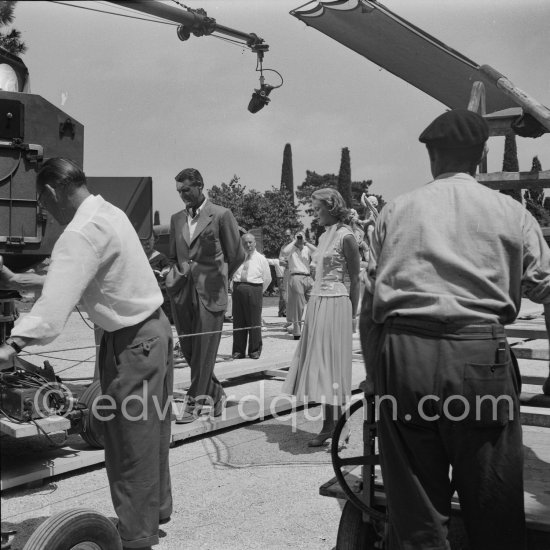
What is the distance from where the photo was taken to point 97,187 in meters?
6.04

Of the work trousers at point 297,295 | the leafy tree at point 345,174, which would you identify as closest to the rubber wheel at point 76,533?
the work trousers at point 297,295

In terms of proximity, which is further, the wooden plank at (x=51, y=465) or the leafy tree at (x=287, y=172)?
the leafy tree at (x=287, y=172)

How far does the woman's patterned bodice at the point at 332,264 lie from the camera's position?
499cm

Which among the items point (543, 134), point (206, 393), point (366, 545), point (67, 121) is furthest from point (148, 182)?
point (366, 545)

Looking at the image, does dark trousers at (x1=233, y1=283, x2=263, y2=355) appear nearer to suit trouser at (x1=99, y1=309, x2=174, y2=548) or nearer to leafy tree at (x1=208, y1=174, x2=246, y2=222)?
suit trouser at (x1=99, y1=309, x2=174, y2=548)

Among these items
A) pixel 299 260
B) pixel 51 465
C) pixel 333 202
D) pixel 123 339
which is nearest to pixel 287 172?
pixel 299 260

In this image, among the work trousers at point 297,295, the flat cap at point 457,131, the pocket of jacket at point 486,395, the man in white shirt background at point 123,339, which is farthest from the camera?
the work trousers at point 297,295

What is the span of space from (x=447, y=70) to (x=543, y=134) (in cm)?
71

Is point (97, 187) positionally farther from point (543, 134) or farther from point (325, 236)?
point (543, 134)

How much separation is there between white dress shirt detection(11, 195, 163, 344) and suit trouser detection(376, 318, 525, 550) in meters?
1.28

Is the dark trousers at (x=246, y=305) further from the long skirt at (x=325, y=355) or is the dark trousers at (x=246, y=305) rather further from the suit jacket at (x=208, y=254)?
the long skirt at (x=325, y=355)

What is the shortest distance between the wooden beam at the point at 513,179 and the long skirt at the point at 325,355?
5.80ft

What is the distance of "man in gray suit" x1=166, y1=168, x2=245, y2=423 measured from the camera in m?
5.39

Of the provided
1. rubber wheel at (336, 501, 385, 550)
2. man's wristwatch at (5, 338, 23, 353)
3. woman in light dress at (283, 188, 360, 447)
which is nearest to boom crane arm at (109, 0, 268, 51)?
woman in light dress at (283, 188, 360, 447)
